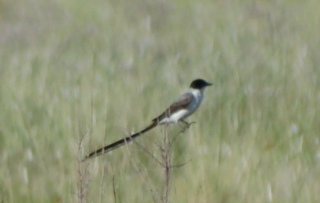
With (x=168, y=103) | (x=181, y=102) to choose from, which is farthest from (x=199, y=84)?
(x=168, y=103)

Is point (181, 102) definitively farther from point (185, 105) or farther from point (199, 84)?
point (199, 84)

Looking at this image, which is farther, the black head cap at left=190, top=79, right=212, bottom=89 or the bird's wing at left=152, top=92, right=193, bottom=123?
the black head cap at left=190, top=79, right=212, bottom=89

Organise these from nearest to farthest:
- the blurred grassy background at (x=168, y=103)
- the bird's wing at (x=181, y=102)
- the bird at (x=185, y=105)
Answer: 1. the blurred grassy background at (x=168, y=103)
2. the bird at (x=185, y=105)
3. the bird's wing at (x=181, y=102)

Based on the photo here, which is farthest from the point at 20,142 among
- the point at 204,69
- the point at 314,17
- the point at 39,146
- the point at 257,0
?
the point at 257,0

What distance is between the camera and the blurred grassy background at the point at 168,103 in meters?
5.27

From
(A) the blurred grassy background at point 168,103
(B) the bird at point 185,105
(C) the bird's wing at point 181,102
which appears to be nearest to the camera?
(A) the blurred grassy background at point 168,103

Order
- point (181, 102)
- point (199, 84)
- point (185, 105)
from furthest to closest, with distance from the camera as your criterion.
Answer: point (199, 84)
point (181, 102)
point (185, 105)

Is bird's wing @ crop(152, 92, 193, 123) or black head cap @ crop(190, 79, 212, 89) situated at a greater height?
black head cap @ crop(190, 79, 212, 89)

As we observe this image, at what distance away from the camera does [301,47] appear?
783 cm

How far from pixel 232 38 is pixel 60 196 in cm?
330

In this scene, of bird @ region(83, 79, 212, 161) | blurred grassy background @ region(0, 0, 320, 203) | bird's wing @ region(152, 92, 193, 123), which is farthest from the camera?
bird's wing @ region(152, 92, 193, 123)

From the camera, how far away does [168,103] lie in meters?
6.15

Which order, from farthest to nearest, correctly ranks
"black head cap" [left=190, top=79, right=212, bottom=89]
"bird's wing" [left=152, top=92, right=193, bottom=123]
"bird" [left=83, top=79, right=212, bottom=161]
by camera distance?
"black head cap" [left=190, top=79, right=212, bottom=89] < "bird's wing" [left=152, top=92, right=193, bottom=123] < "bird" [left=83, top=79, right=212, bottom=161]

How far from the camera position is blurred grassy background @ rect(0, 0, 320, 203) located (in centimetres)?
527
